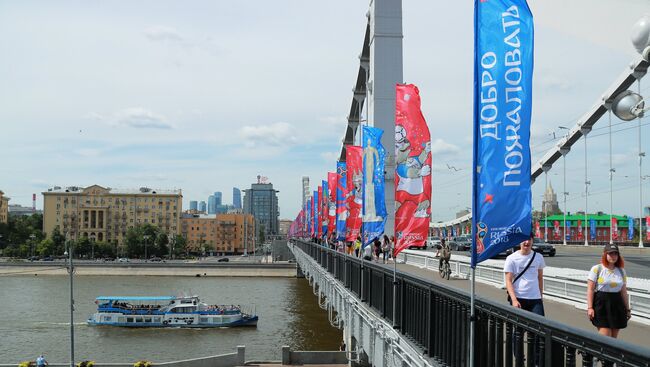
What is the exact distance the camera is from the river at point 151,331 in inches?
1217

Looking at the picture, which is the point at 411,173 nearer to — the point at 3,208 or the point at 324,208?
the point at 324,208

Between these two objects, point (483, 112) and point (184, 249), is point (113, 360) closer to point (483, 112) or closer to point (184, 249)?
point (483, 112)

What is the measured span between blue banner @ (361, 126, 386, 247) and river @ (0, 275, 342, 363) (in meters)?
15.5

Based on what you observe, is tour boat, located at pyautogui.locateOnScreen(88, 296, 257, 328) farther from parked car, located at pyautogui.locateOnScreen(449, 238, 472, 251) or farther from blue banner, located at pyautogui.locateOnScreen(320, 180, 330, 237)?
parked car, located at pyautogui.locateOnScreen(449, 238, 472, 251)

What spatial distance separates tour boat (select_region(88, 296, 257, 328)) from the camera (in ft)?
131

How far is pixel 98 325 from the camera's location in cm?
4066

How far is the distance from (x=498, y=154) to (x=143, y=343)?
109ft

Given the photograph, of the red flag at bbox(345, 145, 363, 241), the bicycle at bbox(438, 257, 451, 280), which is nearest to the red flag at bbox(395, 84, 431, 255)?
the bicycle at bbox(438, 257, 451, 280)

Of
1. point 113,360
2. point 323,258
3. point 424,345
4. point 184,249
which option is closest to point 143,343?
point 113,360

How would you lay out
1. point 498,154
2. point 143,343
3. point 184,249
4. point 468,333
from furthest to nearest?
point 184,249 → point 143,343 → point 468,333 → point 498,154

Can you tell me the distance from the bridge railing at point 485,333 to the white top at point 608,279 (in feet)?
2.30

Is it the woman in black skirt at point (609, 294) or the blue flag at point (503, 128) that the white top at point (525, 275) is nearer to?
the woman in black skirt at point (609, 294)

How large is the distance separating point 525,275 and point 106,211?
127m

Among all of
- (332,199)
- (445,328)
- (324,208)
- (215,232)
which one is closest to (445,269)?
(332,199)
